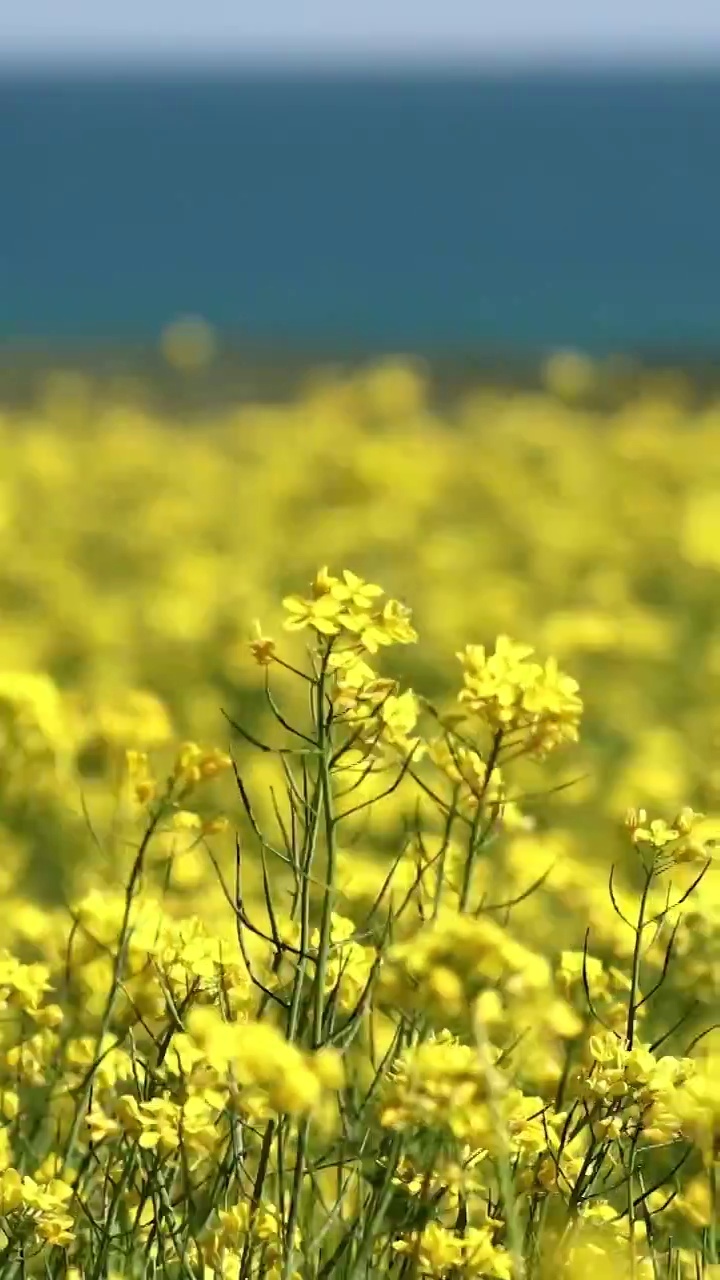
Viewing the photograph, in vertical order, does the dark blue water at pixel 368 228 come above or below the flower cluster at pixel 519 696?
above

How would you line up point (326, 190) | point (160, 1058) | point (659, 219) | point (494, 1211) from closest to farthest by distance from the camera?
point (160, 1058) → point (494, 1211) → point (659, 219) → point (326, 190)

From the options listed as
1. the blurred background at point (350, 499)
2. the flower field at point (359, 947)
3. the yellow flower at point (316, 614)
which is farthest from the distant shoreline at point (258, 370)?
the yellow flower at point (316, 614)

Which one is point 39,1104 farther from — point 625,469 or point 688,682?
point 625,469

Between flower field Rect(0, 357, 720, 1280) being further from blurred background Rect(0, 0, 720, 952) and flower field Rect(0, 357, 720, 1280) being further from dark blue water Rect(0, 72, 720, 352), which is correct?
dark blue water Rect(0, 72, 720, 352)

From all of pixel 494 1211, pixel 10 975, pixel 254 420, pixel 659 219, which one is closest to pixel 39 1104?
pixel 10 975

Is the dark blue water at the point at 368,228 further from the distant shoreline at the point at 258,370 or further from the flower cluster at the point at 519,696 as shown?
the flower cluster at the point at 519,696

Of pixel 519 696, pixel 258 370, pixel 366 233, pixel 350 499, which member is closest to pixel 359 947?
pixel 519 696
